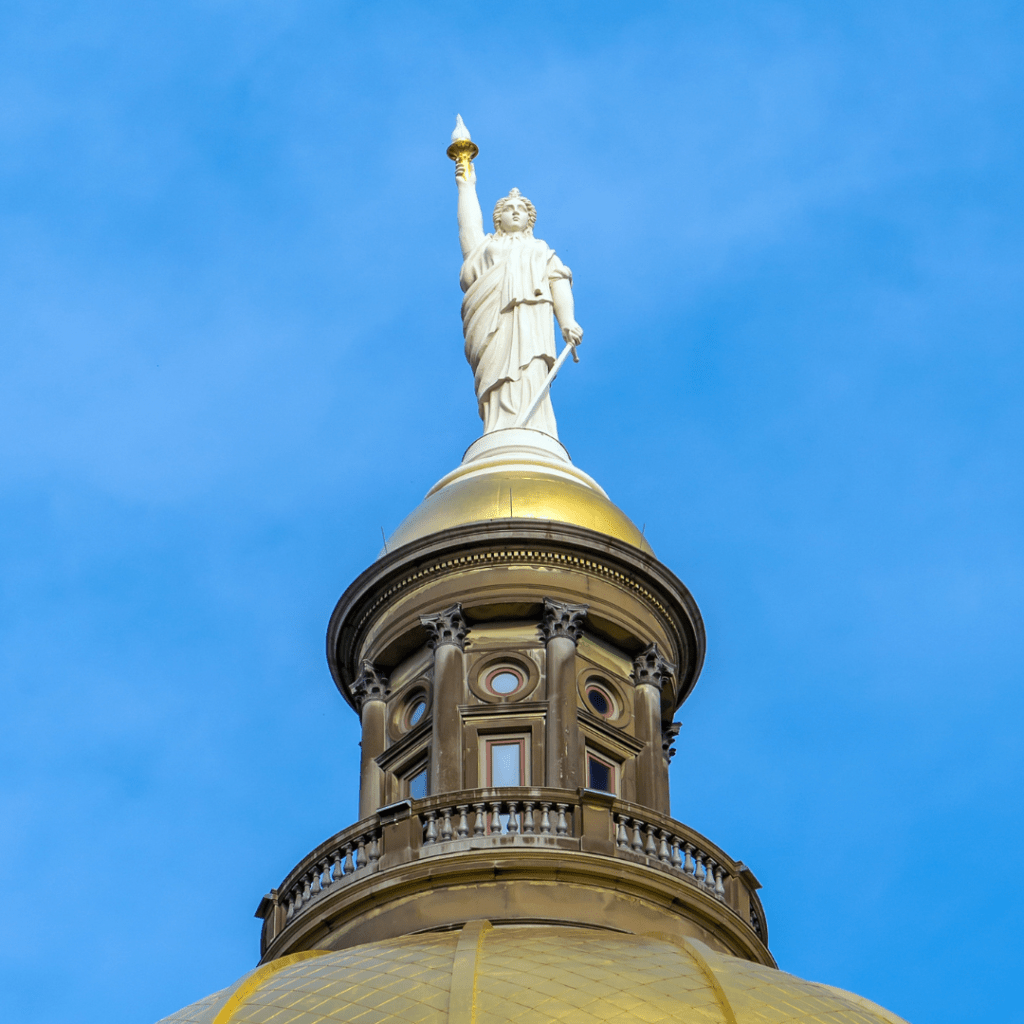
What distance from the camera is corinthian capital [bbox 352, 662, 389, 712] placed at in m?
38.2

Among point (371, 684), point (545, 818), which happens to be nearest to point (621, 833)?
point (545, 818)

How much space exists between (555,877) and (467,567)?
666cm

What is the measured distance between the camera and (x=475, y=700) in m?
36.8

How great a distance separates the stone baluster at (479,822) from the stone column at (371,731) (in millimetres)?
3374

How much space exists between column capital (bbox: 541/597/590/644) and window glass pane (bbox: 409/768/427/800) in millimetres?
2645

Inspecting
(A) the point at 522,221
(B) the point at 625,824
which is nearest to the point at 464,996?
(B) the point at 625,824

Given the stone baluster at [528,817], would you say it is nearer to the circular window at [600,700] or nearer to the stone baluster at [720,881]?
the stone baluster at [720,881]

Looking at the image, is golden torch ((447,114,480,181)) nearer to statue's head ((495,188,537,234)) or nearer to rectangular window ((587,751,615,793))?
statue's head ((495,188,537,234))

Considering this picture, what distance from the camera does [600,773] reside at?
36750mm

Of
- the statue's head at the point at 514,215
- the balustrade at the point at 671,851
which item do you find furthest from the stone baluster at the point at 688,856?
the statue's head at the point at 514,215

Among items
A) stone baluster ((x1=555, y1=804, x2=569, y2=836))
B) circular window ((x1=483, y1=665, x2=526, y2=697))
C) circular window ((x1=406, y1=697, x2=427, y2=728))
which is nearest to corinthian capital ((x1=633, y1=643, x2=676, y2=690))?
circular window ((x1=483, y1=665, x2=526, y2=697))

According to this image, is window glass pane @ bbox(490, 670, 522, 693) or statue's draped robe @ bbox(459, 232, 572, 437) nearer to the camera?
window glass pane @ bbox(490, 670, 522, 693)

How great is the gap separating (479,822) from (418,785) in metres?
3.83

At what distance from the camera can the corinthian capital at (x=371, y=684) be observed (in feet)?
125
